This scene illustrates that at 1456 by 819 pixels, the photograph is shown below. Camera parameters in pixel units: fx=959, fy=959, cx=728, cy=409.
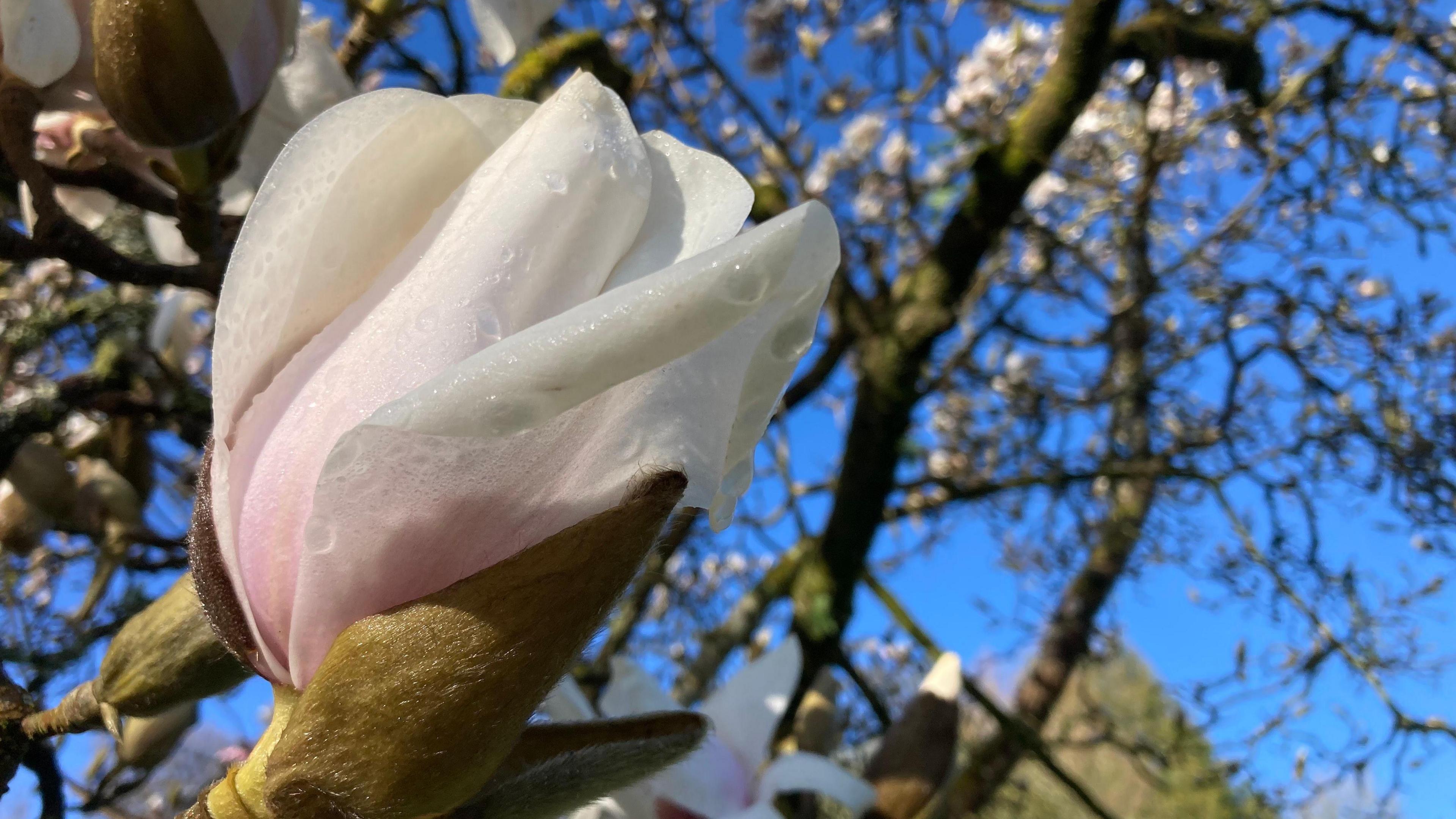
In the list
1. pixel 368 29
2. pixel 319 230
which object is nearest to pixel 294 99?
pixel 368 29

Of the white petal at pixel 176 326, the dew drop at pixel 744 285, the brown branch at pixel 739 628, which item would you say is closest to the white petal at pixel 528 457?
the dew drop at pixel 744 285

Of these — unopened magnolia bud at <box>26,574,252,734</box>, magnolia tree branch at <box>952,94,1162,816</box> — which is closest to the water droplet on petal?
unopened magnolia bud at <box>26,574,252,734</box>

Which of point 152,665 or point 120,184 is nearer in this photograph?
point 152,665

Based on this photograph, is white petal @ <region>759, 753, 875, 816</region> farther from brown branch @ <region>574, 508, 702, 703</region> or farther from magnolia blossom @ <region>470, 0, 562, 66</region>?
magnolia blossom @ <region>470, 0, 562, 66</region>

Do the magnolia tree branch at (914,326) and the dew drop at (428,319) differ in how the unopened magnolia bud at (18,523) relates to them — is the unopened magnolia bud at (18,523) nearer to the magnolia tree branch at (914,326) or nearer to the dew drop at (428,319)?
the dew drop at (428,319)

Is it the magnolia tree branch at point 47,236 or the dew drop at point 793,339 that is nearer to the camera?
the dew drop at point 793,339

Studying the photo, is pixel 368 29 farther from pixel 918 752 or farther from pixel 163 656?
pixel 918 752
